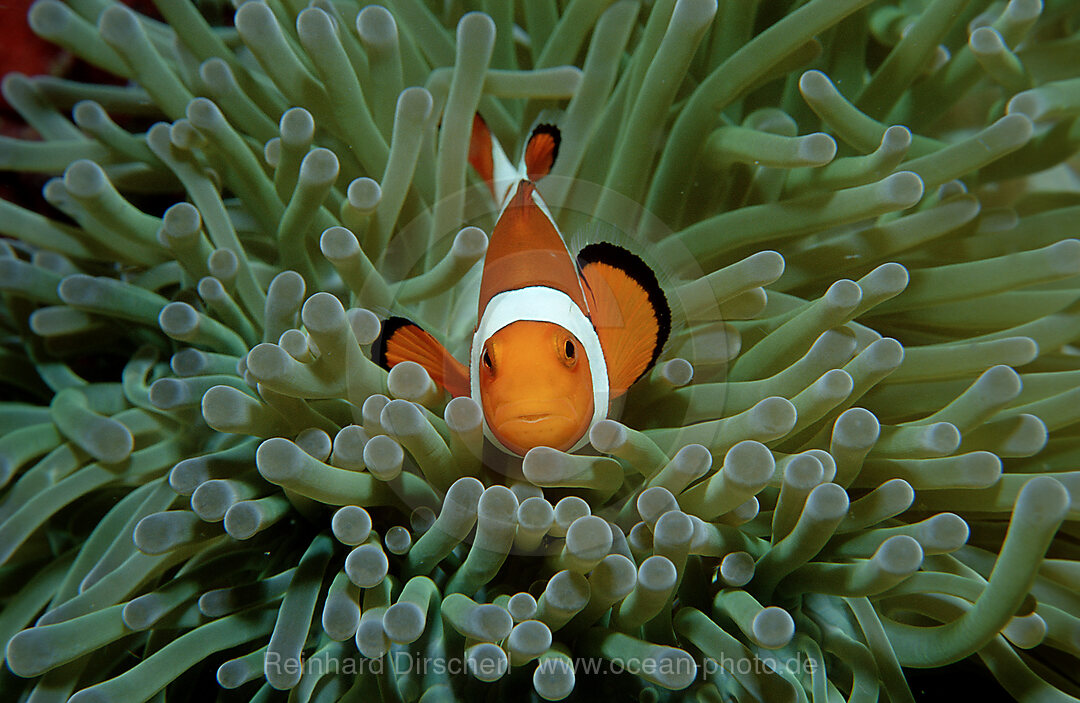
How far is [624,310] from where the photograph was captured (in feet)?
3.18

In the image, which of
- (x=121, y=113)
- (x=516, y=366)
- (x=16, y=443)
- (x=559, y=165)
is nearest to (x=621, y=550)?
(x=516, y=366)

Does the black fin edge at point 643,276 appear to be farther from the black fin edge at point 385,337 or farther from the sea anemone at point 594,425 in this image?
the black fin edge at point 385,337

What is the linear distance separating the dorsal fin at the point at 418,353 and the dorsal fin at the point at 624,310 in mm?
186

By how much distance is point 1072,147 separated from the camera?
1.20m

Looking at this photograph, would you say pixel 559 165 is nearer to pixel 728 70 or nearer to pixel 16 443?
pixel 728 70

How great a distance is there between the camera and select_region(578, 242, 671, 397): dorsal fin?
92cm

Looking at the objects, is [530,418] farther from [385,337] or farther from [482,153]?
[482,153]

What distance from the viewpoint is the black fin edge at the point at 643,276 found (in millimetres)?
917

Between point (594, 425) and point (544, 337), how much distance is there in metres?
0.11

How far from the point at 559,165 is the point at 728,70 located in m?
0.27

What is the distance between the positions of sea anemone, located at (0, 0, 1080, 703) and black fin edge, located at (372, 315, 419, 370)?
21 millimetres

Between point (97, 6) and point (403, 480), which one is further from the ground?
point (97, 6)

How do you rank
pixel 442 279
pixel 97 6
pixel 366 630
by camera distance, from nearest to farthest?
pixel 366 630 → pixel 442 279 → pixel 97 6

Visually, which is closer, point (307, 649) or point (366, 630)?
point (366, 630)
